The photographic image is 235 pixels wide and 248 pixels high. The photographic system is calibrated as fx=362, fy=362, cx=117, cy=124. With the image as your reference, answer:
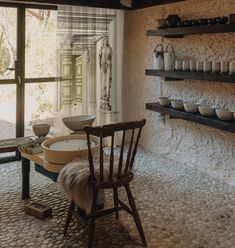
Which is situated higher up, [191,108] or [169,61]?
[169,61]

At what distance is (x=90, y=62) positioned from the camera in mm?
4730

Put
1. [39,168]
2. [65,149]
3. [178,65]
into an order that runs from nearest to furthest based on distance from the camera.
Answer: [65,149]
[39,168]
[178,65]

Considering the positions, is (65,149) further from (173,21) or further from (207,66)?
(173,21)

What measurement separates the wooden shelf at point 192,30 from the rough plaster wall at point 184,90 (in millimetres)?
224

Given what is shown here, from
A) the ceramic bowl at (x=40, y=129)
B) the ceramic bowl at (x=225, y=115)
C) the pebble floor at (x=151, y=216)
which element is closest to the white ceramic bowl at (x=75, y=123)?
the ceramic bowl at (x=40, y=129)

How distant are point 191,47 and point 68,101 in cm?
167

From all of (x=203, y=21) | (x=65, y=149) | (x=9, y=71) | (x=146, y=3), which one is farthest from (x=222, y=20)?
(x=9, y=71)

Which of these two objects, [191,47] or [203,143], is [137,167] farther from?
[191,47]

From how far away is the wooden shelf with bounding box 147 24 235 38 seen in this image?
3.30 m

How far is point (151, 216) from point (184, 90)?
1804 millimetres

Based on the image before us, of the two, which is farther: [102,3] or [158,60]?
[102,3]

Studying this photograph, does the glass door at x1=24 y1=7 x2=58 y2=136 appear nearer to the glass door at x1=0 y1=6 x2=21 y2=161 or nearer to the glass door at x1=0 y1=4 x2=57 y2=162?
the glass door at x1=0 y1=4 x2=57 y2=162

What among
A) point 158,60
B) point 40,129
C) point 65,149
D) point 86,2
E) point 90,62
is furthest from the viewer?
point 90,62

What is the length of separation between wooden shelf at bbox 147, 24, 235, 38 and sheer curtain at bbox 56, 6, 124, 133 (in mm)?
671
